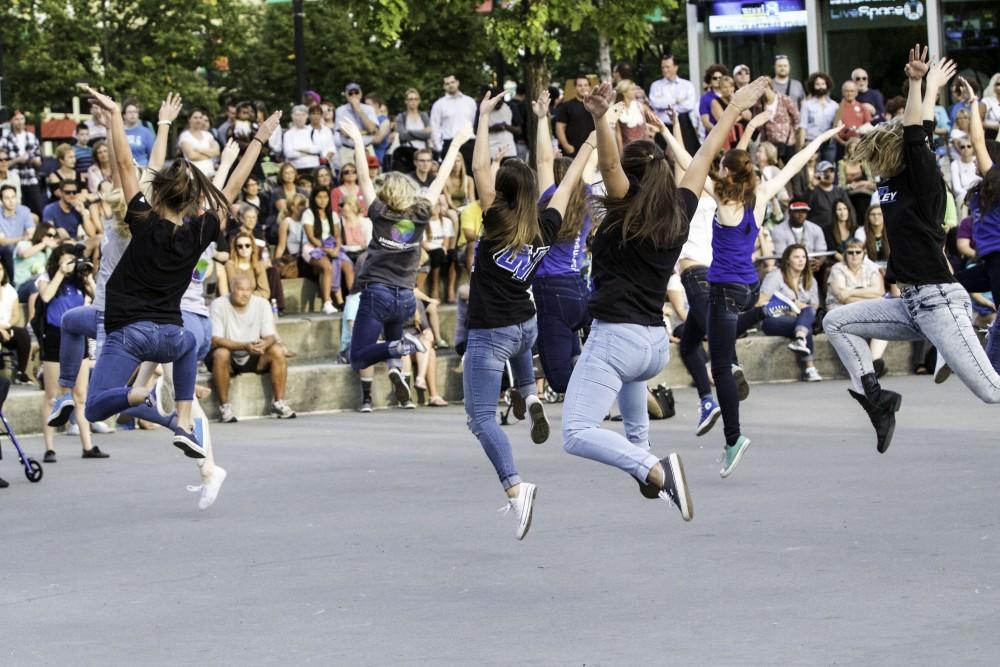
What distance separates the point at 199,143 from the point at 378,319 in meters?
6.92

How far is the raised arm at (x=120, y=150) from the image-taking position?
831cm

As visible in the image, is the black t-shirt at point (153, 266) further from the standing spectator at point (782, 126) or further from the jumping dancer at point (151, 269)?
the standing spectator at point (782, 126)

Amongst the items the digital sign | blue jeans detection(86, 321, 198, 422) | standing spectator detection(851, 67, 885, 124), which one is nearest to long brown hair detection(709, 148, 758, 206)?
blue jeans detection(86, 321, 198, 422)

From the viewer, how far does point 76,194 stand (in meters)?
17.3

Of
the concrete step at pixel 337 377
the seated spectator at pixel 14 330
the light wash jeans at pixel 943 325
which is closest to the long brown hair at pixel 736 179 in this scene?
the light wash jeans at pixel 943 325

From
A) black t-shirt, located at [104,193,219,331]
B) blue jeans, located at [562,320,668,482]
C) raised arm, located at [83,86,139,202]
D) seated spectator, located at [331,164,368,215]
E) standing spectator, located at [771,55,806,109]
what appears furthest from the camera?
standing spectator, located at [771,55,806,109]

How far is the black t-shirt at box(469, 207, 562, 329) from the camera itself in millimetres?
8062

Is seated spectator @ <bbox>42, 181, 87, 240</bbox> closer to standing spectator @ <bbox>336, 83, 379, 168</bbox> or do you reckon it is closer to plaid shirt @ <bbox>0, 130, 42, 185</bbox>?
plaid shirt @ <bbox>0, 130, 42, 185</bbox>

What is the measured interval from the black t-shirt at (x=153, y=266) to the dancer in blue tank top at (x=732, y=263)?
299 cm

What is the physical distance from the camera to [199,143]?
1892 cm

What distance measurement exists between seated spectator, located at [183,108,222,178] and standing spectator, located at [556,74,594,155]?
4132 millimetres

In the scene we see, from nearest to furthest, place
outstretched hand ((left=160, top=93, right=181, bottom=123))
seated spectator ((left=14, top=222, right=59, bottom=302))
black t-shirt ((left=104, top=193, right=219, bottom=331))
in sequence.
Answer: black t-shirt ((left=104, top=193, right=219, bottom=331))
outstretched hand ((left=160, top=93, right=181, bottom=123))
seated spectator ((left=14, top=222, right=59, bottom=302))

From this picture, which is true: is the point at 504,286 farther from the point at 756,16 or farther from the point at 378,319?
the point at 756,16

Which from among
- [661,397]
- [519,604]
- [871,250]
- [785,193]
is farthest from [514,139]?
[519,604]
